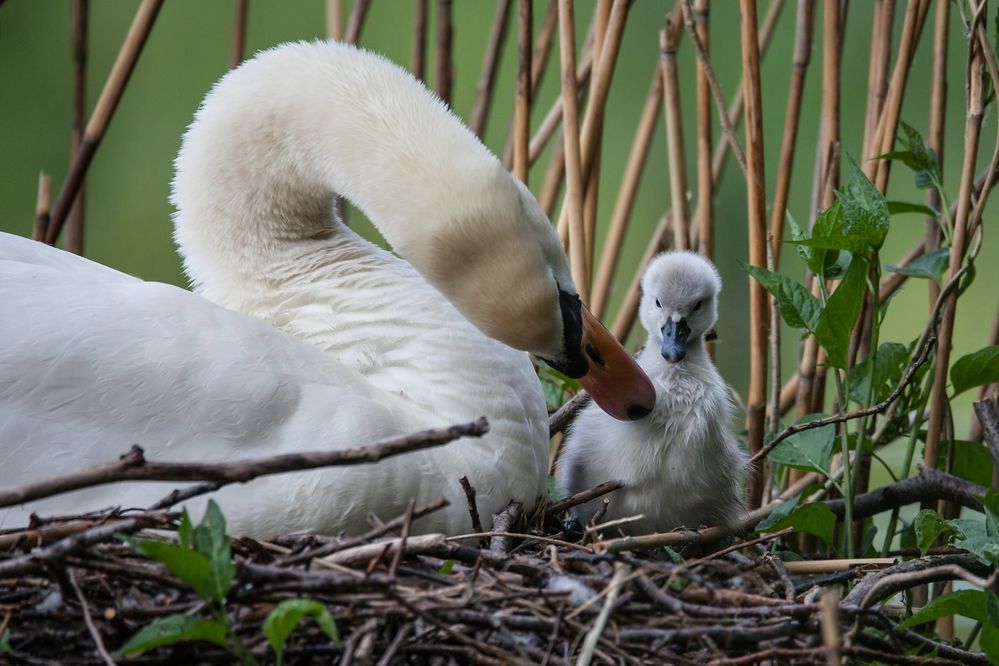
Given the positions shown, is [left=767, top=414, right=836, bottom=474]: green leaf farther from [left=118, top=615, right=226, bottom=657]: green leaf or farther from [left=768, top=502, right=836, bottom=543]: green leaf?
[left=118, top=615, right=226, bottom=657]: green leaf

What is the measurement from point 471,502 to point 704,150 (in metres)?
0.76

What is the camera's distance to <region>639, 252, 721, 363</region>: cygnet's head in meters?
1.65

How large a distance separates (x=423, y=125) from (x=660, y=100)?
661 mm

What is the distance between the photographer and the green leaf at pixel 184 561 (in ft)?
3.02

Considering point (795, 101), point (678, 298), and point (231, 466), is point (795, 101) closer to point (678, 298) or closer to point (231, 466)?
point (678, 298)

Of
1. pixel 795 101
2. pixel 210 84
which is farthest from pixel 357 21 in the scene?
pixel 210 84

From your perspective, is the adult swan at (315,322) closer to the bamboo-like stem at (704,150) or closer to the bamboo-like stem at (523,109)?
the bamboo-like stem at (523,109)

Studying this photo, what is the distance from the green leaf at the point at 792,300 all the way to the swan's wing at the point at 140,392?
0.50 meters

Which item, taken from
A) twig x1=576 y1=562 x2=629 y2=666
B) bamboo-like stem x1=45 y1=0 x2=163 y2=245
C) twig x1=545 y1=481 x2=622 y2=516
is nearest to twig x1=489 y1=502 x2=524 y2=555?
twig x1=545 y1=481 x2=622 y2=516

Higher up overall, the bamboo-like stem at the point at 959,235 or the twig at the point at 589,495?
the bamboo-like stem at the point at 959,235

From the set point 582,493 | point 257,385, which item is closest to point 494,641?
point 257,385

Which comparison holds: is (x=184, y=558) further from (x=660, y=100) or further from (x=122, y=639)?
(x=660, y=100)

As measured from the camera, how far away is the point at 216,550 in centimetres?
95

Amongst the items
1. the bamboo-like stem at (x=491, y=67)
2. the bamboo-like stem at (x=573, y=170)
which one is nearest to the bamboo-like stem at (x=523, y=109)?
the bamboo-like stem at (x=573, y=170)
